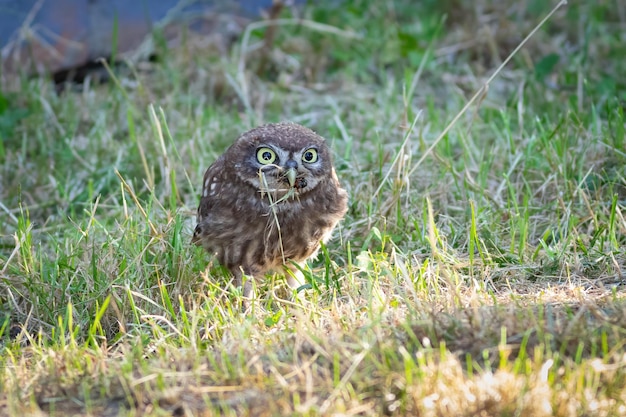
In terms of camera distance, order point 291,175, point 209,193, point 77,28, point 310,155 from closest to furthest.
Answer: point 291,175
point 310,155
point 209,193
point 77,28

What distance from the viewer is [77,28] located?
6.31 meters

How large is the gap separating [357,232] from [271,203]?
815 mm

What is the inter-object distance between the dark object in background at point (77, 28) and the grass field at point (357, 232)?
22 centimetres

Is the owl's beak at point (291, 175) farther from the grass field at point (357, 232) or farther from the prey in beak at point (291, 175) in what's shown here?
the grass field at point (357, 232)

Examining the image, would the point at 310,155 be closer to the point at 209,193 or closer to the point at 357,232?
the point at 209,193

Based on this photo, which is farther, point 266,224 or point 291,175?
point 266,224

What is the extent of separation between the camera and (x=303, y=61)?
21.8 ft

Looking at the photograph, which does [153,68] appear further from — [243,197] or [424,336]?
[424,336]

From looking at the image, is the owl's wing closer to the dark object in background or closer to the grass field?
the grass field

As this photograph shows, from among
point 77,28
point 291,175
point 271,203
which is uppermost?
point 77,28

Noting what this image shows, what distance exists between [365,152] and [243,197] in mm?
1587

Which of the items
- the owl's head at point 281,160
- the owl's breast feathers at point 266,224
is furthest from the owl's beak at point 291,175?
the owl's breast feathers at point 266,224

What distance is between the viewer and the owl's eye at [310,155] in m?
3.67

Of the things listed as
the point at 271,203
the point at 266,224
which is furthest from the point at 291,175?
the point at 266,224
